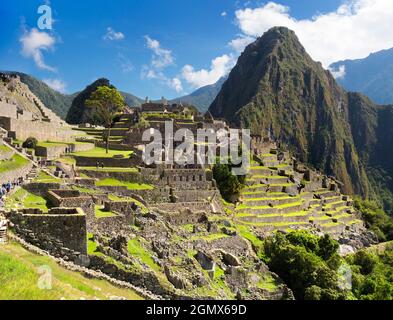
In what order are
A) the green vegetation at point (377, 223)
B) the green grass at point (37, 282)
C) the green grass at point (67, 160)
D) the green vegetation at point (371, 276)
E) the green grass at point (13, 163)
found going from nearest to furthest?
the green grass at point (37, 282)
the green grass at point (13, 163)
the green vegetation at point (371, 276)
the green grass at point (67, 160)
the green vegetation at point (377, 223)

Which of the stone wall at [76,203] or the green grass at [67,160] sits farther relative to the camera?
the green grass at [67,160]

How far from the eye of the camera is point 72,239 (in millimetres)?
14234

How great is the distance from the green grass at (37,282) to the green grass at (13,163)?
367 inches

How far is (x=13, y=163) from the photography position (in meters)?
22.6

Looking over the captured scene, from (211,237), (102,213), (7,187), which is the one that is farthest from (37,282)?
(211,237)

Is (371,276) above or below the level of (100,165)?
below

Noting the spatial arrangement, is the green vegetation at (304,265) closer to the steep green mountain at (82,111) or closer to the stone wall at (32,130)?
the stone wall at (32,130)

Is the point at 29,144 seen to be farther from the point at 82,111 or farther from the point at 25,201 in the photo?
the point at 82,111

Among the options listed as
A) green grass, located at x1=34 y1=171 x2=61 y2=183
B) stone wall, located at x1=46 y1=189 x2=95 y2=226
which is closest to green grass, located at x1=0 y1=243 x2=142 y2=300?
stone wall, located at x1=46 y1=189 x2=95 y2=226

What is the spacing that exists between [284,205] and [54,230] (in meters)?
32.3

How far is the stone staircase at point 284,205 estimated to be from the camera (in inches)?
1486

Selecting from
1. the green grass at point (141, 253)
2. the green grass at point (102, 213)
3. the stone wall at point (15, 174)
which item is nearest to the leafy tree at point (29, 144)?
the stone wall at point (15, 174)
